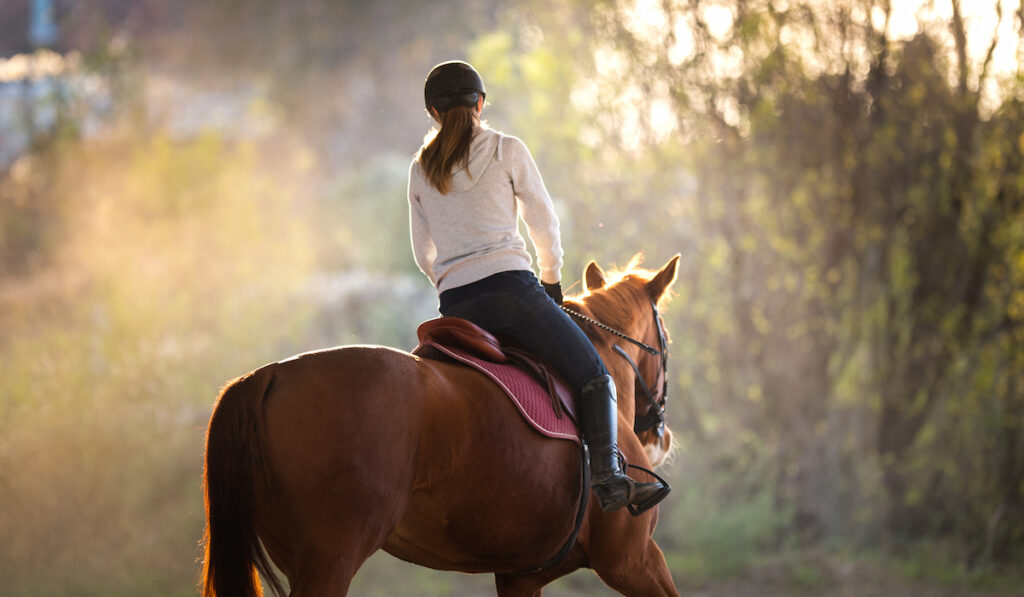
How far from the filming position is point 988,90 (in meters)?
7.13

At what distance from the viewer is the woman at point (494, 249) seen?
2.87 metres

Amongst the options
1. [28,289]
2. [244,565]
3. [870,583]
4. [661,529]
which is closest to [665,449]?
[244,565]

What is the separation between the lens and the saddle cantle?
8.86ft

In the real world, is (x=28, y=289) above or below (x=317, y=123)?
below

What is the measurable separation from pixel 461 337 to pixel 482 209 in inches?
16.5

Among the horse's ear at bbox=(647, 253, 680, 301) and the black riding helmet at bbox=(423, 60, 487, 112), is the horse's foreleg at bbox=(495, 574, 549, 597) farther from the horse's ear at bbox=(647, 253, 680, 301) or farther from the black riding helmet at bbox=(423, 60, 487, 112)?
the black riding helmet at bbox=(423, 60, 487, 112)

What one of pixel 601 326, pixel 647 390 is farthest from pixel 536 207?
pixel 647 390

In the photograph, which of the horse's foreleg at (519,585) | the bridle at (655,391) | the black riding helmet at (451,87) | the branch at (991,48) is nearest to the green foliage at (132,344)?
the horse's foreleg at (519,585)

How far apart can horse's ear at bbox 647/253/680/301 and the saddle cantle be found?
96 cm

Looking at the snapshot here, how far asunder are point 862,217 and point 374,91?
40.4ft

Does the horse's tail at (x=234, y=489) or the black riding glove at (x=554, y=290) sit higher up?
the black riding glove at (x=554, y=290)

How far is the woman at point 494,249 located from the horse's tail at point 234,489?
0.81m

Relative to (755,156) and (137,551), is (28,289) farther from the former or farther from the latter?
(755,156)

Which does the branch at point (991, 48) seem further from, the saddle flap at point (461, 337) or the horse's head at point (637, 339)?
the saddle flap at point (461, 337)
